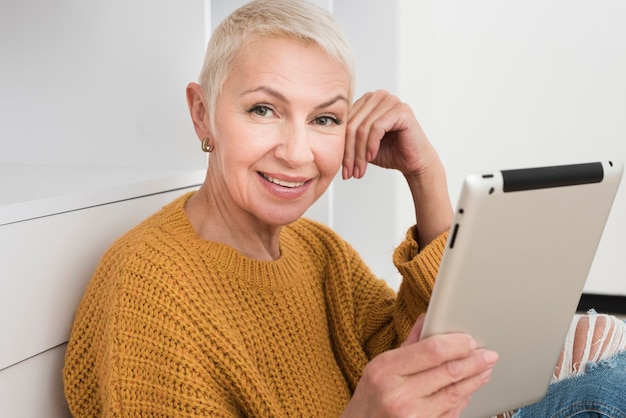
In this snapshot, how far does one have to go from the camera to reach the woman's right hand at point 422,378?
2.70 feet

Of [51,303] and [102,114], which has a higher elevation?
[102,114]

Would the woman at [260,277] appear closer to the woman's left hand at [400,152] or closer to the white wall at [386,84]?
the woman's left hand at [400,152]

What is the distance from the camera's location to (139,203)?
4.28 ft

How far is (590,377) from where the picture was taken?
3.95 ft

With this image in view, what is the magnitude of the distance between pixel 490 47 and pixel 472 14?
0.12 meters

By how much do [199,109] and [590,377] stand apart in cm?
68

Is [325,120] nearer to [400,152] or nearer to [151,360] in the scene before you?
[400,152]

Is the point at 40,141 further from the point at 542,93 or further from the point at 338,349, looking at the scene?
the point at 542,93

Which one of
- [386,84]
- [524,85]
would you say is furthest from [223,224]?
[524,85]

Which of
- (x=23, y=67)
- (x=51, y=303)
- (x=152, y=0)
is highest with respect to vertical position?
(x=152, y=0)

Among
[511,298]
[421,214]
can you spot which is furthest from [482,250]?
[421,214]

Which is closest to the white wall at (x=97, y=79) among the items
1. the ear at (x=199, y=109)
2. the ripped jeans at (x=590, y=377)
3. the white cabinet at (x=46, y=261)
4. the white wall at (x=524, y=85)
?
the white cabinet at (x=46, y=261)

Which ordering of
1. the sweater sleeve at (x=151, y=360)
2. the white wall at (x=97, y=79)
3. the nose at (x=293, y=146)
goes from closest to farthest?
1. the sweater sleeve at (x=151, y=360)
2. the nose at (x=293, y=146)
3. the white wall at (x=97, y=79)

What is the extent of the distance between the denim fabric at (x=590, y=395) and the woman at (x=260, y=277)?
234 millimetres
